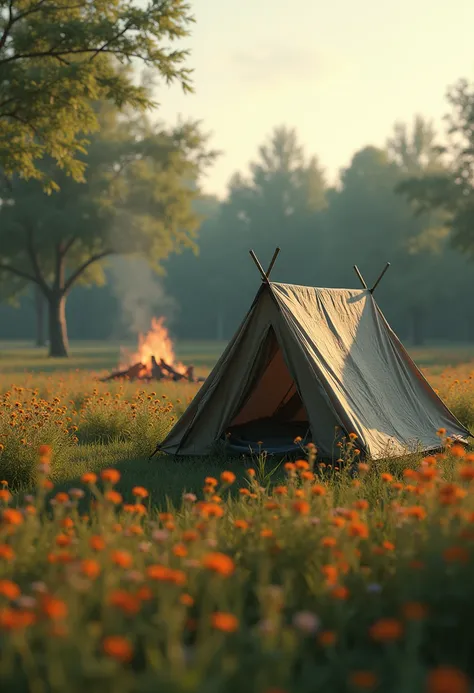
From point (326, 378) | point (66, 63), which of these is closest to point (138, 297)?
point (66, 63)

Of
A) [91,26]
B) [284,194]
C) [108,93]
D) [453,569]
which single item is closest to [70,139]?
[108,93]

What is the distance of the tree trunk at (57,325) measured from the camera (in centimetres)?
3300

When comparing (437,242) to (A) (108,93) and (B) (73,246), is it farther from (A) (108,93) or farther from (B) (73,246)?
(A) (108,93)

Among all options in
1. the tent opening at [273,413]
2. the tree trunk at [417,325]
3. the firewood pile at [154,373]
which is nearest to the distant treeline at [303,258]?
the tree trunk at [417,325]

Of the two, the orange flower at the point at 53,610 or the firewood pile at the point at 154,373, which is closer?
the orange flower at the point at 53,610

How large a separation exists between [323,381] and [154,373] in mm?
11184

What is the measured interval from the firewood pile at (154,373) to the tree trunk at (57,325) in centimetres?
1427

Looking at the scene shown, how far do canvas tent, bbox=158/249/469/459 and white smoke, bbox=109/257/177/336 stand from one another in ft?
183

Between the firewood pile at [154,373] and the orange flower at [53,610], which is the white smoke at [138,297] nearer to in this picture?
the firewood pile at [154,373]

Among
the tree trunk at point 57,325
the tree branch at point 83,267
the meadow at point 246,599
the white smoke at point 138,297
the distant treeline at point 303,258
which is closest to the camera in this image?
the meadow at point 246,599

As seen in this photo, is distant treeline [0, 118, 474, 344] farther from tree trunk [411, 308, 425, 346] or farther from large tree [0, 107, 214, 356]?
large tree [0, 107, 214, 356]

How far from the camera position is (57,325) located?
33562 millimetres

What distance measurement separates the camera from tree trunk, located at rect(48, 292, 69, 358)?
108 feet

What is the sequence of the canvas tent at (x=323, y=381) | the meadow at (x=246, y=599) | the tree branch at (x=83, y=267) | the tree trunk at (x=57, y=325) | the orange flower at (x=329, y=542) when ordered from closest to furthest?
the meadow at (x=246, y=599)
the orange flower at (x=329, y=542)
the canvas tent at (x=323, y=381)
the tree branch at (x=83, y=267)
the tree trunk at (x=57, y=325)
